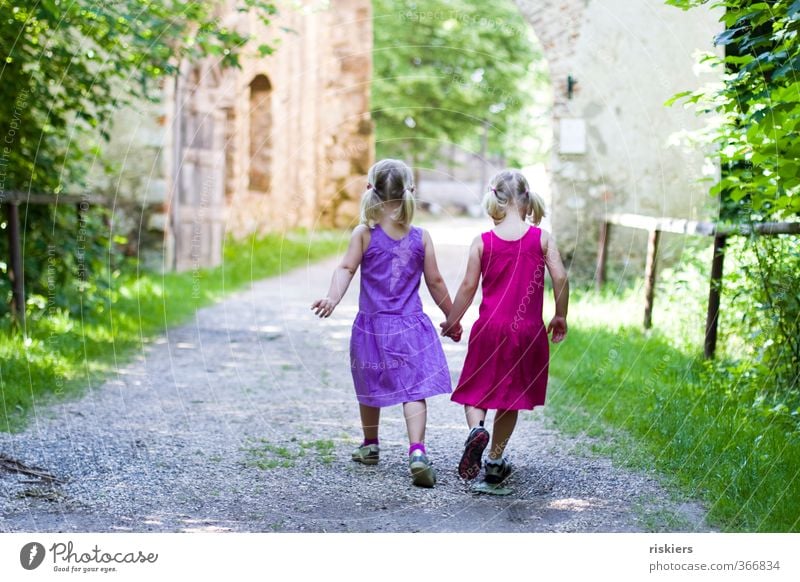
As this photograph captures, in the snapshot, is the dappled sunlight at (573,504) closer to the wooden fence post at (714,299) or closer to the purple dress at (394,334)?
the purple dress at (394,334)

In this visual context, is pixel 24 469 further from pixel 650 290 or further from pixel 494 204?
pixel 650 290

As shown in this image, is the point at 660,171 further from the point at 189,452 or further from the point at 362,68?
the point at 362,68

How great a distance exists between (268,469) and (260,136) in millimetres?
12018

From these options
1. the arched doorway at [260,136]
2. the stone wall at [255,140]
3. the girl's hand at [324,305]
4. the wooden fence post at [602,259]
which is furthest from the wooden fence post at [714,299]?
the arched doorway at [260,136]

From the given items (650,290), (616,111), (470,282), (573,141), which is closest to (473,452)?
(470,282)

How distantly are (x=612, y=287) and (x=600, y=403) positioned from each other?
3.62 meters

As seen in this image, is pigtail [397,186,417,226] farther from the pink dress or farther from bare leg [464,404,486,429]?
bare leg [464,404,486,429]

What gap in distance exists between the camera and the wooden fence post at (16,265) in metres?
6.50

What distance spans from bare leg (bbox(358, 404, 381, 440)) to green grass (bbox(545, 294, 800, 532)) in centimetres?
96

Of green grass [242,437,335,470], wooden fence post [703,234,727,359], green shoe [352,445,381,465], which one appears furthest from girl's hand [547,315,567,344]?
wooden fence post [703,234,727,359]

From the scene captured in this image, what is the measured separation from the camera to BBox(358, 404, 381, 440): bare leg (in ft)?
14.4

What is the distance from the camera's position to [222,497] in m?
3.88

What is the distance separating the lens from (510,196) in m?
4.08
